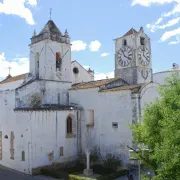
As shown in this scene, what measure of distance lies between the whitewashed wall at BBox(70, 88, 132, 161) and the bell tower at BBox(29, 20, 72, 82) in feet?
11.4

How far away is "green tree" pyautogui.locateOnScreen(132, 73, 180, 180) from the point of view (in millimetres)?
10992

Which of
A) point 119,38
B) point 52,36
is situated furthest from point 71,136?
point 119,38

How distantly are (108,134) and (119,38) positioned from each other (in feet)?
45.1

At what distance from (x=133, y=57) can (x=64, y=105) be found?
1002 cm

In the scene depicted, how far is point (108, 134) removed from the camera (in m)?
25.2

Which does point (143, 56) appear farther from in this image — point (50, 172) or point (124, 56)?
Result: point (50, 172)

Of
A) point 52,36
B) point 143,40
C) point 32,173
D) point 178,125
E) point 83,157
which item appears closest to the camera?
point 178,125

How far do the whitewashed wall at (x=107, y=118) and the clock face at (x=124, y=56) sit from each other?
7812 mm

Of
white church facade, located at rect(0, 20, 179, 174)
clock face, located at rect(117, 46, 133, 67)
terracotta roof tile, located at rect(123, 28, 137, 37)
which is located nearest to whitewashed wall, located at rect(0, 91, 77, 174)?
white church facade, located at rect(0, 20, 179, 174)

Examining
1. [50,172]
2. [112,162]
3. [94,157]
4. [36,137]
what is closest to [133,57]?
[94,157]

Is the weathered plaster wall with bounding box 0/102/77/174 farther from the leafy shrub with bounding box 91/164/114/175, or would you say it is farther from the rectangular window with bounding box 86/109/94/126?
the leafy shrub with bounding box 91/164/114/175

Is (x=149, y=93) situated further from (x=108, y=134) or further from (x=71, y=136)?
(x=71, y=136)

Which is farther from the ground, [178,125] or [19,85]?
[19,85]

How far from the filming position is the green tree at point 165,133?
36.1ft
